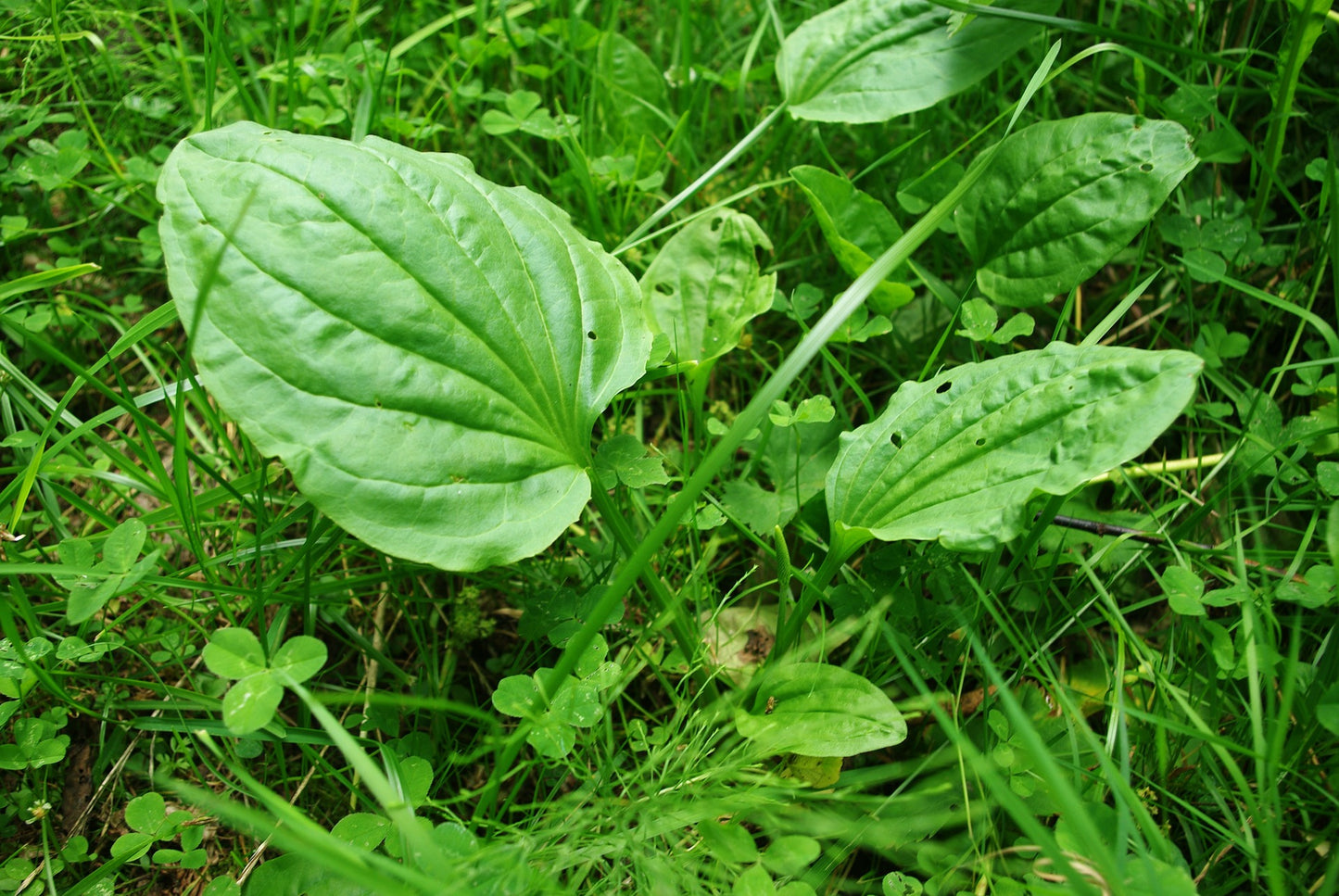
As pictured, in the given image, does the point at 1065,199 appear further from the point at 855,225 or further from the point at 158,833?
the point at 158,833

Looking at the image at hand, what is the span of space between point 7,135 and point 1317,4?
109 inches

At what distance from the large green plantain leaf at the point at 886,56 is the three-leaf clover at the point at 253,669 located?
157cm

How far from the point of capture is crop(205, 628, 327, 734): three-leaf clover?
124 cm

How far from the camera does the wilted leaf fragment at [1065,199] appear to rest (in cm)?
179

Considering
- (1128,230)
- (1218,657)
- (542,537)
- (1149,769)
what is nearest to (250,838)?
(542,537)

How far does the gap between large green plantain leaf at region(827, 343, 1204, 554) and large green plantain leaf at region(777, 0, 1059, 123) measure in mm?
850

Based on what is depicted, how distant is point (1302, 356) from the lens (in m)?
1.95

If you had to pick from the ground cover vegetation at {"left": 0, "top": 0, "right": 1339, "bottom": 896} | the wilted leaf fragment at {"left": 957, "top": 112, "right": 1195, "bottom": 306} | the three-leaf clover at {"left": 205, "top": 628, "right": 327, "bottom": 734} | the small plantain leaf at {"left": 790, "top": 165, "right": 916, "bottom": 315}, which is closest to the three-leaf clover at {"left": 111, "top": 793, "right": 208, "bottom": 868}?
the ground cover vegetation at {"left": 0, "top": 0, "right": 1339, "bottom": 896}

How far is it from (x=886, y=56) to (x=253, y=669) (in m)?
1.87

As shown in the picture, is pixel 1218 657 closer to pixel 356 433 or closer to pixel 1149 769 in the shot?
pixel 1149 769

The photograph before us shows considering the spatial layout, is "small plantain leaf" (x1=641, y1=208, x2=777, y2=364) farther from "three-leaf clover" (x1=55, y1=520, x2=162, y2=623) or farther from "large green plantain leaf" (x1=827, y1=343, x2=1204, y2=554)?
"three-leaf clover" (x1=55, y1=520, x2=162, y2=623)

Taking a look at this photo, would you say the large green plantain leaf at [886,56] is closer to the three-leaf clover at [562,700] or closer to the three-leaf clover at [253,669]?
the three-leaf clover at [562,700]

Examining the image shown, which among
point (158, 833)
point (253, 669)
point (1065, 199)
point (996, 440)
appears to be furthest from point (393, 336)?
point (1065, 199)

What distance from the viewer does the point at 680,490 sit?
5.71 ft
